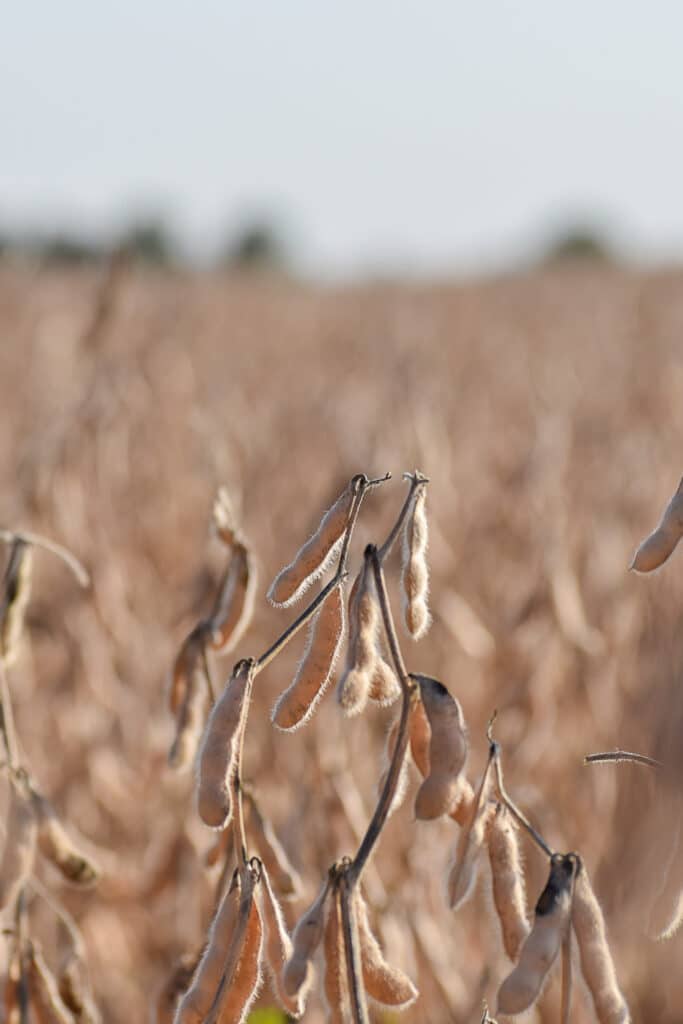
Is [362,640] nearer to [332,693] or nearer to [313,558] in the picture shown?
[313,558]

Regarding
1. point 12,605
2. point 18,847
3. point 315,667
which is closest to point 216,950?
point 315,667

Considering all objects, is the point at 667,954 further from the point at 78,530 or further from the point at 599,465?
the point at 599,465

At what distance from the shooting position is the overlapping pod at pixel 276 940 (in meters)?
0.94

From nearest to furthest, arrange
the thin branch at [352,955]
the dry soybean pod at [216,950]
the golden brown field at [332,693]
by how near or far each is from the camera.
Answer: the thin branch at [352,955] < the dry soybean pod at [216,950] < the golden brown field at [332,693]

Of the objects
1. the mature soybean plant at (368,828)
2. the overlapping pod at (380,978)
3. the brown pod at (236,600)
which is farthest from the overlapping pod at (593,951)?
the brown pod at (236,600)

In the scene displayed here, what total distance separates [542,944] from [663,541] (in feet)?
0.85

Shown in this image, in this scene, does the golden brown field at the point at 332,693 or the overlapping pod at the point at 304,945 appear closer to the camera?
the overlapping pod at the point at 304,945

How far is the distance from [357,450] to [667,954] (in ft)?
3.97

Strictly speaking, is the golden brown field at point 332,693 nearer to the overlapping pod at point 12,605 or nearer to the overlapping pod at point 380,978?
the overlapping pod at point 380,978

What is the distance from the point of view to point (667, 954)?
2.27m

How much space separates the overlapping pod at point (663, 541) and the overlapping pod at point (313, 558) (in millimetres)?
190

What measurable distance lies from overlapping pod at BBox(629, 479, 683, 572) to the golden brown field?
0.08 m

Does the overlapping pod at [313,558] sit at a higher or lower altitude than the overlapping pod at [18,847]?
higher

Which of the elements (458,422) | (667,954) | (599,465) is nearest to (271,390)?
(458,422)
